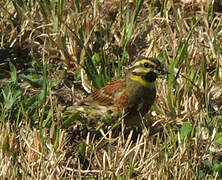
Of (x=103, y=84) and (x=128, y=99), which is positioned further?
(x=103, y=84)

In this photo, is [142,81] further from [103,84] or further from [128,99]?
[103,84]

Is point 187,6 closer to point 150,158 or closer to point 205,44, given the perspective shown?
point 205,44

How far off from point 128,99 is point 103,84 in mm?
440

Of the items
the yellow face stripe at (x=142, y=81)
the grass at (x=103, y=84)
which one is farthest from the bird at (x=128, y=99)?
the grass at (x=103, y=84)

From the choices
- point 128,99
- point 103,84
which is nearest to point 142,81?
point 128,99

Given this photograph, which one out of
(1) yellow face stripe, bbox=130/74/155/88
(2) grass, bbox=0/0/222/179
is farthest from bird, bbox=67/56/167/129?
(2) grass, bbox=0/0/222/179

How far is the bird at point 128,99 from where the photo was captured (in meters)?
6.36

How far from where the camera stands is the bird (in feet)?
20.9

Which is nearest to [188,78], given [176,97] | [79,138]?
[176,97]

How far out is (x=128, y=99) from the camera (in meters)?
6.39

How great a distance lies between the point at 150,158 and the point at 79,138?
807 millimetres

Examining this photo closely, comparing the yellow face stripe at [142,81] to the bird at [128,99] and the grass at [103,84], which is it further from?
the grass at [103,84]

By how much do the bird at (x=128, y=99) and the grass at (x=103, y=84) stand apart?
160mm

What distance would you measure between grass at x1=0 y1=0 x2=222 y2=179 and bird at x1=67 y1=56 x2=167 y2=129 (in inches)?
6.3
